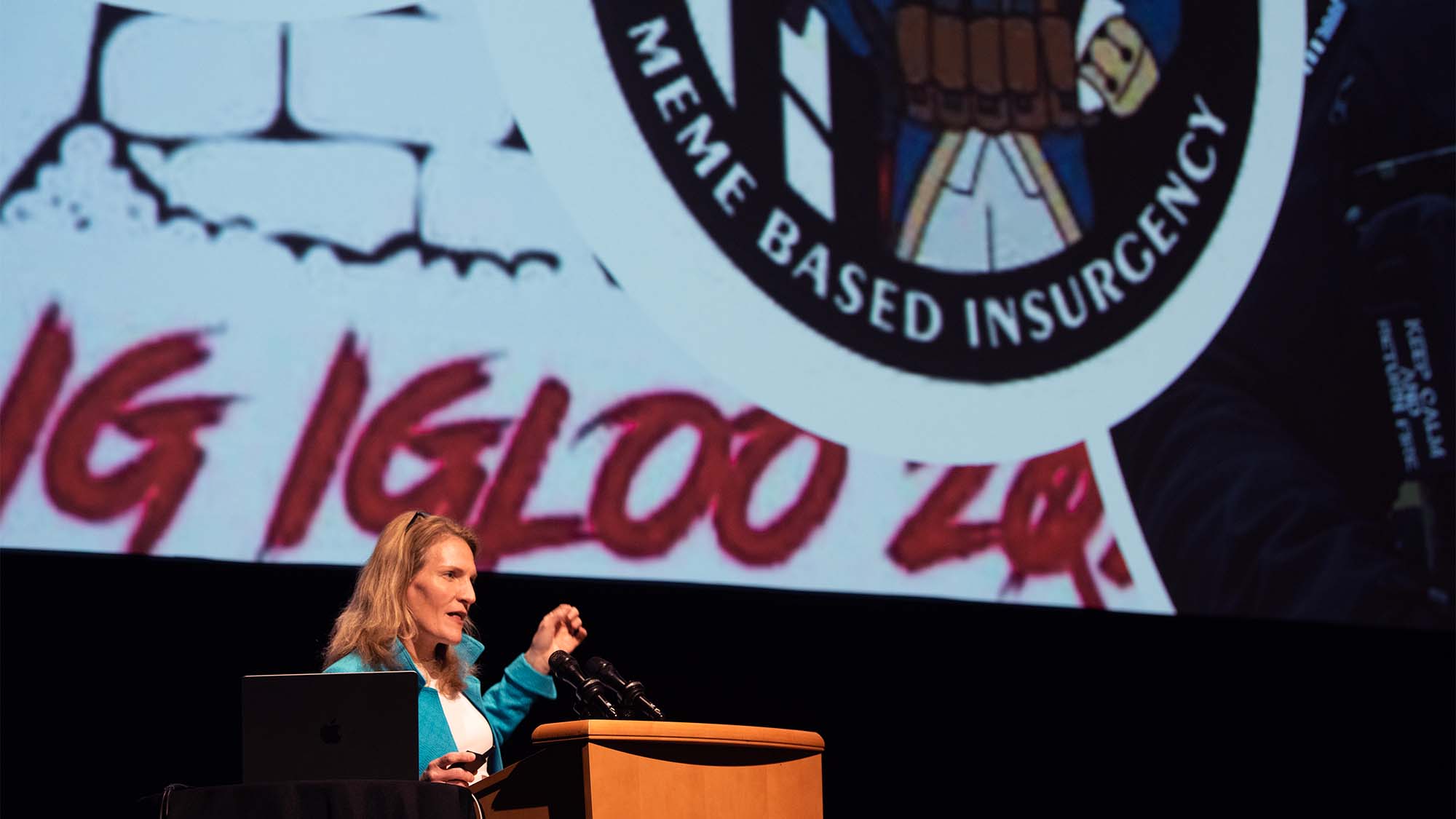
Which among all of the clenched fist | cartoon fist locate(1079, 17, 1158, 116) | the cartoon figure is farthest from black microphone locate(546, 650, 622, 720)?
cartoon fist locate(1079, 17, 1158, 116)

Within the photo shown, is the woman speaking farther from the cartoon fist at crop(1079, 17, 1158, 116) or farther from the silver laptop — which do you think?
the cartoon fist at crop(1079, 17, 1158, 116)

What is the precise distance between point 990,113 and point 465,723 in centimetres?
195

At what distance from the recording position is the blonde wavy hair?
8.20 ft

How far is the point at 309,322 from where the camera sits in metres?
2.88

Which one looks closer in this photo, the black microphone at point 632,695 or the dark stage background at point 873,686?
the black microphone at point 632,695

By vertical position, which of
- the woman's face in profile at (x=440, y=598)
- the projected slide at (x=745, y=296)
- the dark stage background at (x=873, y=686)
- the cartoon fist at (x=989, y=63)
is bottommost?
the dark stage background at (x=873, y=686)

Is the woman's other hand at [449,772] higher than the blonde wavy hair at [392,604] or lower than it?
lower

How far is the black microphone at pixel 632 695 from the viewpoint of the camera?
2189 mm

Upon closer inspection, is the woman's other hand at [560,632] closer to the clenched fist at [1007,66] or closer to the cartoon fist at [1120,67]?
the clenched fist at [1007,66]

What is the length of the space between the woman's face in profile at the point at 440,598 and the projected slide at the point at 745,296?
353 millimetres

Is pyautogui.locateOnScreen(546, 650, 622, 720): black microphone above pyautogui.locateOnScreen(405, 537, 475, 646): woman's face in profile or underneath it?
underneath

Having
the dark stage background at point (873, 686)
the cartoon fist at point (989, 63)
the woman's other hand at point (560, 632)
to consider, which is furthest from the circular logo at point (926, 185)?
the woman's other hand at point (560, 632)

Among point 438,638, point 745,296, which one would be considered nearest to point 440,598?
point 438,638

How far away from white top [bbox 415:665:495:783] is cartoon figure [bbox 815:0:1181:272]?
153 cm
